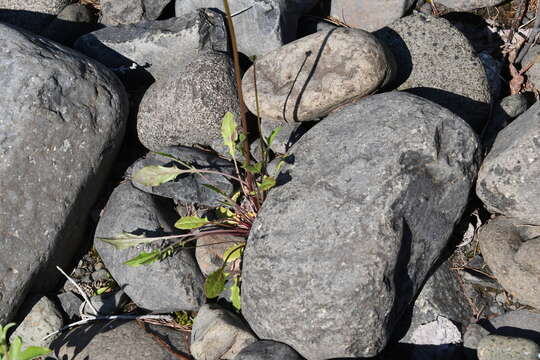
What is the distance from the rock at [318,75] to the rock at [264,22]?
0.32 metres

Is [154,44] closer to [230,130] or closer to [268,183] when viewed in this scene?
[230,130]

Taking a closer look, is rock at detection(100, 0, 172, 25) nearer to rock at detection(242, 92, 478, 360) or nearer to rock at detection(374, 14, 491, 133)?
rock at detection(374, 14, 491, 133)

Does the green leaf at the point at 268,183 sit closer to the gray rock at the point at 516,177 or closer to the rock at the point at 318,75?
the rock at the point at 318,75

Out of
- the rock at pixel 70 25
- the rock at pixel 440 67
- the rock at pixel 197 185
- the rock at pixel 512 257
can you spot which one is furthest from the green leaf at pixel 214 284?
the rock at pixel 70 25

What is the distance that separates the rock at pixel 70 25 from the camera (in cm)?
471

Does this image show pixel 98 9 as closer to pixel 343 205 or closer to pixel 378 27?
pixel 378 27

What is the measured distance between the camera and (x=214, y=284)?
11.1 ft

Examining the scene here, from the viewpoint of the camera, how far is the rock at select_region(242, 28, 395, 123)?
11.9ft

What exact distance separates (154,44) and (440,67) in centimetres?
204

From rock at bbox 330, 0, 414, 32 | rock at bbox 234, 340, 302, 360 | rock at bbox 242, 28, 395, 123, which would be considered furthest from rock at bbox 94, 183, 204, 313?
rock at bbox 330, 0, 414, 32

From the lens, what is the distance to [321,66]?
3.77 metres

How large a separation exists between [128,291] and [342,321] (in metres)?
1.45

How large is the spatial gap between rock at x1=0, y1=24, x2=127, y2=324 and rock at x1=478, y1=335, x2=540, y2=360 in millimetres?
2558

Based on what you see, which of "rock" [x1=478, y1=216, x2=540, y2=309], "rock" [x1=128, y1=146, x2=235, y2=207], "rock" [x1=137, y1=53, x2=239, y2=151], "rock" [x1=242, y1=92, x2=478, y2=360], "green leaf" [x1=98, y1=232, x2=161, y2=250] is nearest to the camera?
"rock" [x1=242, y1=92, x2=478, y2=360]
